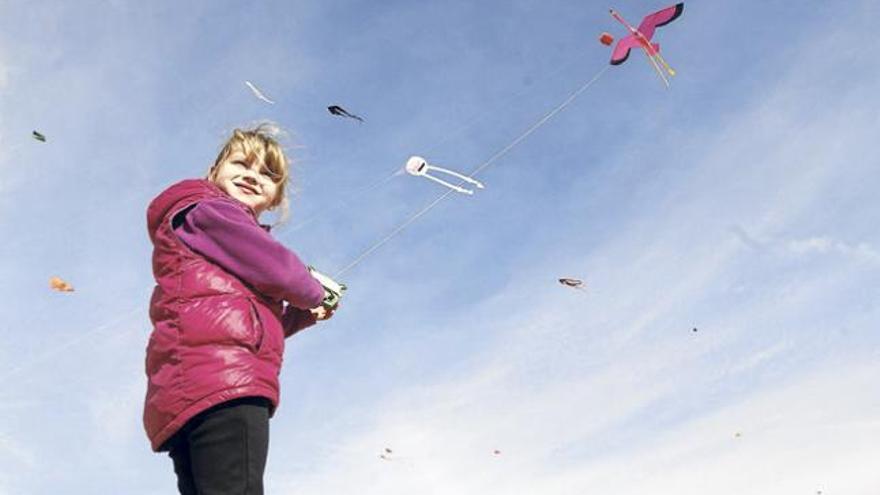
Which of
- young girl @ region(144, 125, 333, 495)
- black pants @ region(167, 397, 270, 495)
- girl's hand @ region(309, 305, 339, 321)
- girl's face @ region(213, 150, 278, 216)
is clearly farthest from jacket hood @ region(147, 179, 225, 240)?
black pants @ region(167, 397, 270, 495)

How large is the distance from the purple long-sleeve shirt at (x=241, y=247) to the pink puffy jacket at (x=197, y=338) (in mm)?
44

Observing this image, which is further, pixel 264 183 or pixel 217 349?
pixel 264 183

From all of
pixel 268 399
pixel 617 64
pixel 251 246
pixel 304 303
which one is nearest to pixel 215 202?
pixel 251 246

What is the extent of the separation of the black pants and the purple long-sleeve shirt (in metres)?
0.55

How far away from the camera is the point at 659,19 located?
34.4ft

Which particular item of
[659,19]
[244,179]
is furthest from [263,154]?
[659,19]

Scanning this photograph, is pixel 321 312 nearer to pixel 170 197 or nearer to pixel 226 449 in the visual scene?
pixel 170 197

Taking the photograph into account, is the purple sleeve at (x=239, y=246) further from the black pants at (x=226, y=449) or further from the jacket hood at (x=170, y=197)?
the black pants at (x=226, y=449)

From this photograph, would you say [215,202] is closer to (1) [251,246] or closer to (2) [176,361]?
(1) [251,246]

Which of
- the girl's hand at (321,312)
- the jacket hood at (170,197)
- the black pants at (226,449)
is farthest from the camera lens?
the girl's hand at (321,312)

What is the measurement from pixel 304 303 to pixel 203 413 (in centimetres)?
75

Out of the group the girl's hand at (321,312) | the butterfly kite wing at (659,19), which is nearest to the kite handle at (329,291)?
the girl's hand at (321,312)

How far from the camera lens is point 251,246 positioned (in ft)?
11.2

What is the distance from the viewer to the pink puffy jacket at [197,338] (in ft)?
10.2
